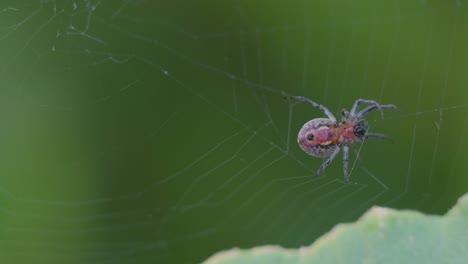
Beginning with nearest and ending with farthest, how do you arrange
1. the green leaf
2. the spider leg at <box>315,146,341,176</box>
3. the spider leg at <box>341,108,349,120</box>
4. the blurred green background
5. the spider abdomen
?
1. the green leaf
2. the blurred green background
3. the spider leg at <box>315,146,341,176</box>
4. the spider abdomen
5. the spider leg at <box>341,108,349,120</box>

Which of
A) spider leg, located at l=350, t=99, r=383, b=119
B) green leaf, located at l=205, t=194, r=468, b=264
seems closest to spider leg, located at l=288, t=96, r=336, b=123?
spider leg, located at l=350, t=99, r=383, b=119

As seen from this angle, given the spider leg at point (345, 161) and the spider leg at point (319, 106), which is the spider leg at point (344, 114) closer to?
the spider leg at point (319, 106)

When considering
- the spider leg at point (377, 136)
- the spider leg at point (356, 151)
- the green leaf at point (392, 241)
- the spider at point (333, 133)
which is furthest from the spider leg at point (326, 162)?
the green leaf at point (392, 241)

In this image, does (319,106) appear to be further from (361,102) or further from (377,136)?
(377,136)

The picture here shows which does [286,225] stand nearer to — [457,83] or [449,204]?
[449,204]

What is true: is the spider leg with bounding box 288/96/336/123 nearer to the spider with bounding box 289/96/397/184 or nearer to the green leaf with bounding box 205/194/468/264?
the spider with bounding box 289/96/397/184
